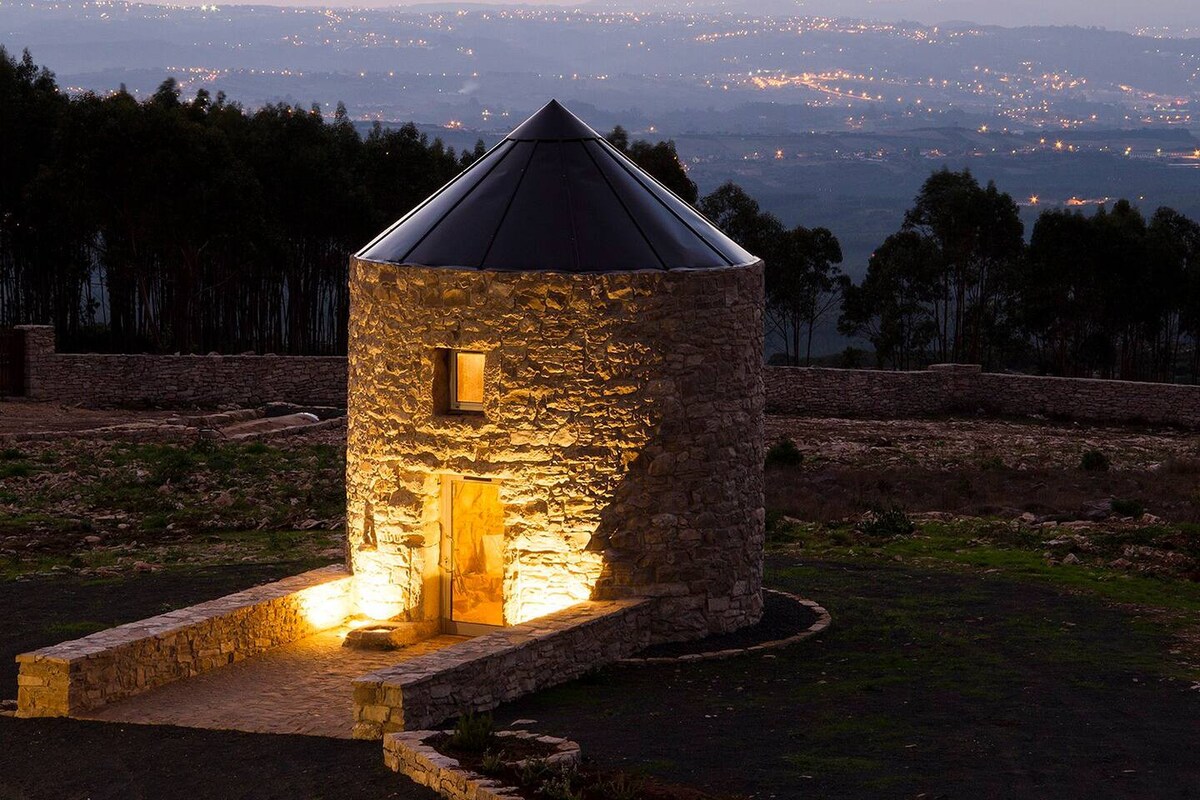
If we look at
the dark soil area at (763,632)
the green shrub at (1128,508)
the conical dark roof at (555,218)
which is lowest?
the dark soil area at (763,632)

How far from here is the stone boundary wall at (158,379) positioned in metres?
35.8

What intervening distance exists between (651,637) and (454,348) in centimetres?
330

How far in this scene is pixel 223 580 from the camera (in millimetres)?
18984

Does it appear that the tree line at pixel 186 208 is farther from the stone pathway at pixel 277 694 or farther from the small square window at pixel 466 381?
the stone pathway at pixel 277 694

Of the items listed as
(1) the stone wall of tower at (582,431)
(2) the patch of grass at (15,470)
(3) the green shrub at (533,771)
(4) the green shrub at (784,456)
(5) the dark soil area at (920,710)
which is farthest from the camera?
(4) the green shrub at (784,456)

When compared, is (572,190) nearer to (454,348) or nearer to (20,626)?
(454,348)

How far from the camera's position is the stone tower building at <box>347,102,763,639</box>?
15.0m

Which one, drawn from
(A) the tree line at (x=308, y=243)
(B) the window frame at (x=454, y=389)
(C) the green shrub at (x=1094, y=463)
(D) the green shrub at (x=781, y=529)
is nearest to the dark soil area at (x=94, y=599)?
(B) the window frame at (x=454, y=389)

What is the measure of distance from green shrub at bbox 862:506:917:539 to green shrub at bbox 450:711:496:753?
1141cm

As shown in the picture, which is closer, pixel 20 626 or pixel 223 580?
pixel 20 626

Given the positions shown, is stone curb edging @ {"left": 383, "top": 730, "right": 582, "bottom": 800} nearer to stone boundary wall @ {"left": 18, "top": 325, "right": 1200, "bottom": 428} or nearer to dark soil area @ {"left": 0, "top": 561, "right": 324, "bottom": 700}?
dark soil area @ {"left": 0, "top": 561, "right": 324, "bottom": 700}

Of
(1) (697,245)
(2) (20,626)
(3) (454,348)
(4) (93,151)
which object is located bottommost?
(2) (20,626)

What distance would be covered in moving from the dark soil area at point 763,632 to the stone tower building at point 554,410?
0.15 metres

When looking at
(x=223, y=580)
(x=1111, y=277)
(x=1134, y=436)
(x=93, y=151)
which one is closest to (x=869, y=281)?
(x=1111, y=277)
